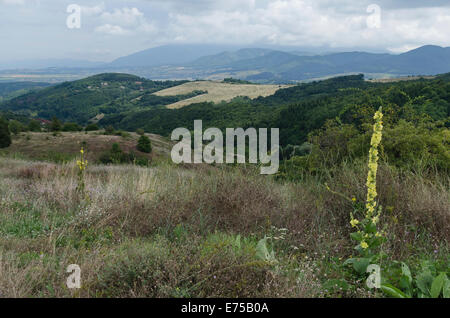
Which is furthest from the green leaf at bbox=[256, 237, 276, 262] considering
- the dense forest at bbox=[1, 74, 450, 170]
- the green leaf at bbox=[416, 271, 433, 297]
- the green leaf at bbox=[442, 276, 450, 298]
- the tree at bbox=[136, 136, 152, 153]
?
the tree at bbox=[136, 136, 152, 153]

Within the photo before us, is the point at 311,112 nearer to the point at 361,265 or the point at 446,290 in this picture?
the point at 361,265

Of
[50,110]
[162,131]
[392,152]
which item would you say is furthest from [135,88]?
[392,152]

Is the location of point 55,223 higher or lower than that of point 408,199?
lower

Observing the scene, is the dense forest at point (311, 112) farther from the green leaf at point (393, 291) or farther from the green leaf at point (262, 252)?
the green leaf at point (393, 291)

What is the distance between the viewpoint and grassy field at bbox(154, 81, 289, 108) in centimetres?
12534

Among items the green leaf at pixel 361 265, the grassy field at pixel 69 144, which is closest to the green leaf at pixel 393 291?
the green leaf at pixel 361 265

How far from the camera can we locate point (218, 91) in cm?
14175

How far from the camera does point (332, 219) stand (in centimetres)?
418

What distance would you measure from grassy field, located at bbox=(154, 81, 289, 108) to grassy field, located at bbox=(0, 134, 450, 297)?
115912 mm

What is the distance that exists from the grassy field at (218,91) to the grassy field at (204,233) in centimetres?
11591
